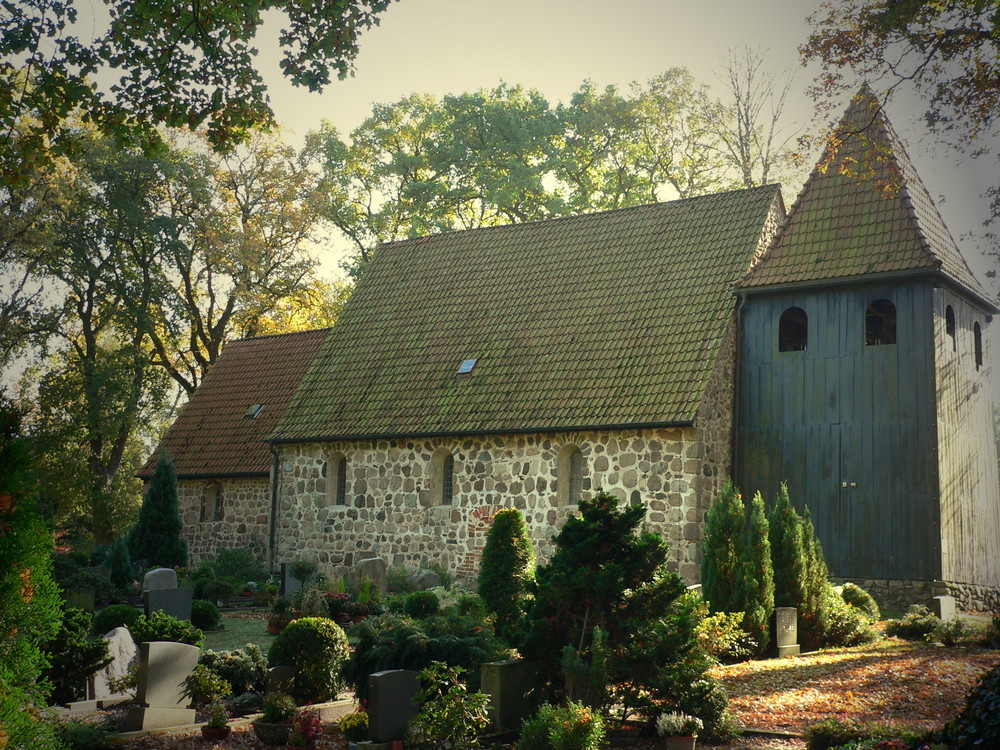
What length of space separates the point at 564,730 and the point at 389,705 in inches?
64.1

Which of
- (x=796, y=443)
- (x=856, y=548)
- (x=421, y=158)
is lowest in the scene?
(x=856, y=548)

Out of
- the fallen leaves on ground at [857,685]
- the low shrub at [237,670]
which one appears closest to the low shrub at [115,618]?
the low shrub at [237,670]

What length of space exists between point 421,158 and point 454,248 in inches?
463

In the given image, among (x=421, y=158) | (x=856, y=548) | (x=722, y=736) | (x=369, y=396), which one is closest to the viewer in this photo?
(x=722, y=736)

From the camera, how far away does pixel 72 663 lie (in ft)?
35.5

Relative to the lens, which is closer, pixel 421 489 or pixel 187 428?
pixel 421 489

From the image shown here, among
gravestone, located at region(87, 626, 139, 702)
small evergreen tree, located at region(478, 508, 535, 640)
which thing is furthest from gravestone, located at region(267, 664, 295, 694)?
small evergreen tree, located at region(478, 508, 535, 640)

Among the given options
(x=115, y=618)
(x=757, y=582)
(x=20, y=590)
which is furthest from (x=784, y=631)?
(x=20, y=590)

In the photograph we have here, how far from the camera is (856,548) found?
17.9 m

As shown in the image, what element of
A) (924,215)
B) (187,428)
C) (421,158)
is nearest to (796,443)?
(924,215)

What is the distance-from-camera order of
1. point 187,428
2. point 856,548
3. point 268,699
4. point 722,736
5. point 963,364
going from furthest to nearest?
point 187,428
point 963,364
point 856,548
point 268,699
point 722,736

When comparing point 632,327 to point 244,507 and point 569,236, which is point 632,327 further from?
point 244,507

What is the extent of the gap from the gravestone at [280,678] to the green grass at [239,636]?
9.32 ft

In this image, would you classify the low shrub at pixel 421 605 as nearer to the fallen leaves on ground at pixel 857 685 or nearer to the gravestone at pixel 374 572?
the gravestone at pixel 374 572
